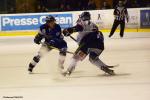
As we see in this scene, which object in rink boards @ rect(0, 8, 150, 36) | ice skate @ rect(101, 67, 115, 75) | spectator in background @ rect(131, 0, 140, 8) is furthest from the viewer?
spectator in background @ rect(131, 0, 140, 8)

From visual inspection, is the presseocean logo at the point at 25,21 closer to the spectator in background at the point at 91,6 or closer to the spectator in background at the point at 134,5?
the spectator in background at the point at 91,6

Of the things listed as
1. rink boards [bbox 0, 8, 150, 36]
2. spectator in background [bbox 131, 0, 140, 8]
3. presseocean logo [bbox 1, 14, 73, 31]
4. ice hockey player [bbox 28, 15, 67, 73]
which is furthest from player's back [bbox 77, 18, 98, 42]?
spectator in background [bbox 131, 0, 140, 8]

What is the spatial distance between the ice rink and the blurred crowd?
151 inches

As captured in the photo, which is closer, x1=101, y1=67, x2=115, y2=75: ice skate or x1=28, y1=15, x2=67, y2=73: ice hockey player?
x1=101, y1=67, x2=115, y2=75: ice skate

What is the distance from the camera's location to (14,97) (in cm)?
594

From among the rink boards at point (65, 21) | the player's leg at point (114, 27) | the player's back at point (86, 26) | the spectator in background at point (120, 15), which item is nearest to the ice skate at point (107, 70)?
the player's back at point (86, 26)

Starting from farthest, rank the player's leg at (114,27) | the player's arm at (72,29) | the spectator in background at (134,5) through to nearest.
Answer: the spectator in background at (134,5), the player's leg at (114,27), the player's arm at (72,29)

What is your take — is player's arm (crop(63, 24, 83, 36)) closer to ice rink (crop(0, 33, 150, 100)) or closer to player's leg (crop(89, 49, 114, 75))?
player's leg (crop(89, 49, 114, 75))

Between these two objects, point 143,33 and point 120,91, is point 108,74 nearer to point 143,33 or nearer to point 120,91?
point 120,91

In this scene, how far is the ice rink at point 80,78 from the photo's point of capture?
6.01 metres

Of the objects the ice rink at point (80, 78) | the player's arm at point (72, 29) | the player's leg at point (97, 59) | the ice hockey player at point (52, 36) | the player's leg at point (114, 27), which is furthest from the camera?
the player's leg at point (114, 27)

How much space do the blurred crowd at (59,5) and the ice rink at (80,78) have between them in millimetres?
3834

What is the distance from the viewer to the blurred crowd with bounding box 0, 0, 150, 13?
583 inches

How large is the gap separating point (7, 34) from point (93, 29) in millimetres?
7582
